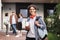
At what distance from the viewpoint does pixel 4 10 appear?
94.4 ft

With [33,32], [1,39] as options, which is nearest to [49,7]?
[1,39]

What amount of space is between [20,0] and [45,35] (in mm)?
22149

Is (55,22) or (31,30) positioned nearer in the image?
(55,22)

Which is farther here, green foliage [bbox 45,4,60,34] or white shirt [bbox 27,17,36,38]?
white shirt [bbox 27,17,36,38]

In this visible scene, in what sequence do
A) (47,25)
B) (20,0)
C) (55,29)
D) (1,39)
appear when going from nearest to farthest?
(55,29), (47,25), (1,39), (20,0)

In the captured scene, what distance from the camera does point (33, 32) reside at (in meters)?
6.06

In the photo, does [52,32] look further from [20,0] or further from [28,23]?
[20,0]

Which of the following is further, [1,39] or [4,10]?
[4,10]

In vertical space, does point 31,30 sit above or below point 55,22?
below

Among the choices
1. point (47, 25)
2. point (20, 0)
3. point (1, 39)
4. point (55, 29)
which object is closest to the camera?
point (55, 29)

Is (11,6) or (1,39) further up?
(11,6)

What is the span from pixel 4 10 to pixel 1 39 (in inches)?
500

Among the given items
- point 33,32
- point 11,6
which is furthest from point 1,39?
point 11,6

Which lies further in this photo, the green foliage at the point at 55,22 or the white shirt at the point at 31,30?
the white shirt at the point at 31,30
